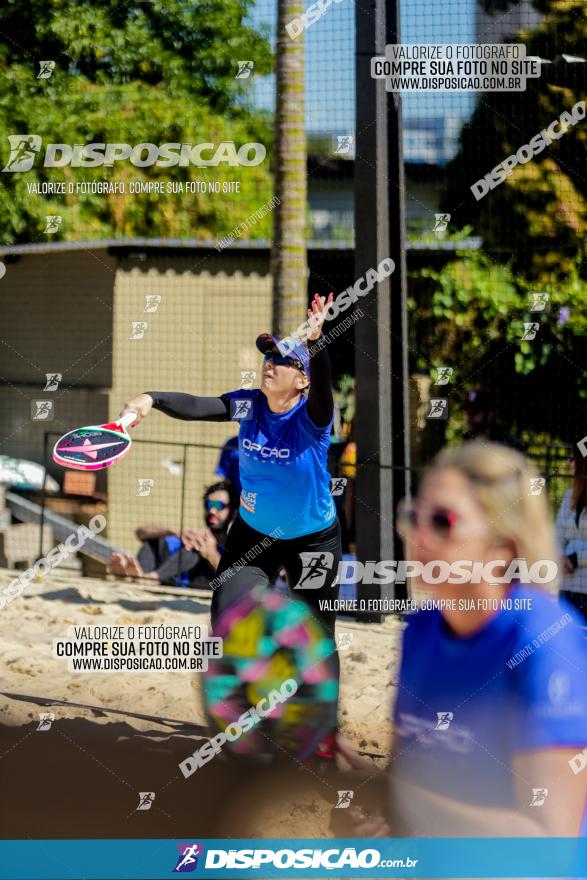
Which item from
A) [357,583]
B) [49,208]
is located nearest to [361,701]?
[357,583]

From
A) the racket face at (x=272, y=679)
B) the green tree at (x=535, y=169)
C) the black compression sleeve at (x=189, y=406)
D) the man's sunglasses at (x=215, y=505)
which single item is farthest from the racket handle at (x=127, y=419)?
the man's sunglasses at (x=215, y=505)

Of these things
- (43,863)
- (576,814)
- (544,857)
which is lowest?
(43,863)

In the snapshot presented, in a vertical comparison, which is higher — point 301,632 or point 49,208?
point 49,208

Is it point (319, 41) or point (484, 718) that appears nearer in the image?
point (484, 718)

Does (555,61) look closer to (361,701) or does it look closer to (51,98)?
(51,98)

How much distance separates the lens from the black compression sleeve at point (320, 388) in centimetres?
303

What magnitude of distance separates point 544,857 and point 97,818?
56.2 inches

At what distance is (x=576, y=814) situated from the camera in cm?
175

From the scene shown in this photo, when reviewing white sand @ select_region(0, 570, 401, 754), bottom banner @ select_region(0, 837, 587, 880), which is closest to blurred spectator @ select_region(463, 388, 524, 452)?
white sand @ select_region(0, 570, 401, 754)

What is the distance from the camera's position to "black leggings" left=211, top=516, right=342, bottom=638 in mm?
3137

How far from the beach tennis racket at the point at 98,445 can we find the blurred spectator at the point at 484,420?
1.20 metres

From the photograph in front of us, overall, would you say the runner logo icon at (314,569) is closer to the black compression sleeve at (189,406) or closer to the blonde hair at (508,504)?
the black compression sleeve at (189,406)

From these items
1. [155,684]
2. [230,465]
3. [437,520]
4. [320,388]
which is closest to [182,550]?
[230,465]

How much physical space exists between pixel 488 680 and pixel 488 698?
4cm
